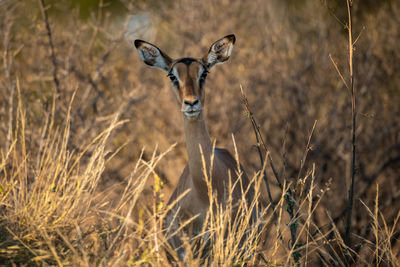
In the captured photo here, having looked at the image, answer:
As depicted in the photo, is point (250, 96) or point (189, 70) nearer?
point (189, 70)

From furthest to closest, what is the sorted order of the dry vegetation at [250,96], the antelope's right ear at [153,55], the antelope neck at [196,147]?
the dry vegetation at [250,96] → the antelope's right ear at [153,55] → the antelope neck at [196,147]

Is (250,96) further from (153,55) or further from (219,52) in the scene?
(153,55)

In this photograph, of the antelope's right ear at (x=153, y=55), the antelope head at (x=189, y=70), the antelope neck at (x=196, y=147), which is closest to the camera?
the antelope head at (x=189, y=70)

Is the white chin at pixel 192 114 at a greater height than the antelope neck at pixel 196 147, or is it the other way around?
the white chin at pixel 192 114

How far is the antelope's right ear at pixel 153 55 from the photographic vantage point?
4789 mm

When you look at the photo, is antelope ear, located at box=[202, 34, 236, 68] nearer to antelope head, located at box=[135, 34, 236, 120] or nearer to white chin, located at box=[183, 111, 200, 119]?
antelope head, located at box=[135, 34, 236, 120]

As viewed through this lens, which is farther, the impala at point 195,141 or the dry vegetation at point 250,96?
the dry vegetation at point 250,96

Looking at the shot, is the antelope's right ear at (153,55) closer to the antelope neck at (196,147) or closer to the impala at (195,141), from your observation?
the impala at (195,141)

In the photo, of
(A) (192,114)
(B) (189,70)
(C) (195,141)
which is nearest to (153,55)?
(B) (189,70)

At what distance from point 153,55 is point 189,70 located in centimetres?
53

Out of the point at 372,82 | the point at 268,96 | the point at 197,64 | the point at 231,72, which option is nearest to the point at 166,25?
the point at 231,72

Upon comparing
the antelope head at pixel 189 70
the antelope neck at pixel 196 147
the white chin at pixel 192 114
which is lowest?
the antelope neck at pixel 196 147

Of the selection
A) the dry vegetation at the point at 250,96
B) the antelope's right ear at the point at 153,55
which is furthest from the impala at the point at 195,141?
the dry vegetation at the point at 250,96

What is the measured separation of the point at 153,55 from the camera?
191 inches
